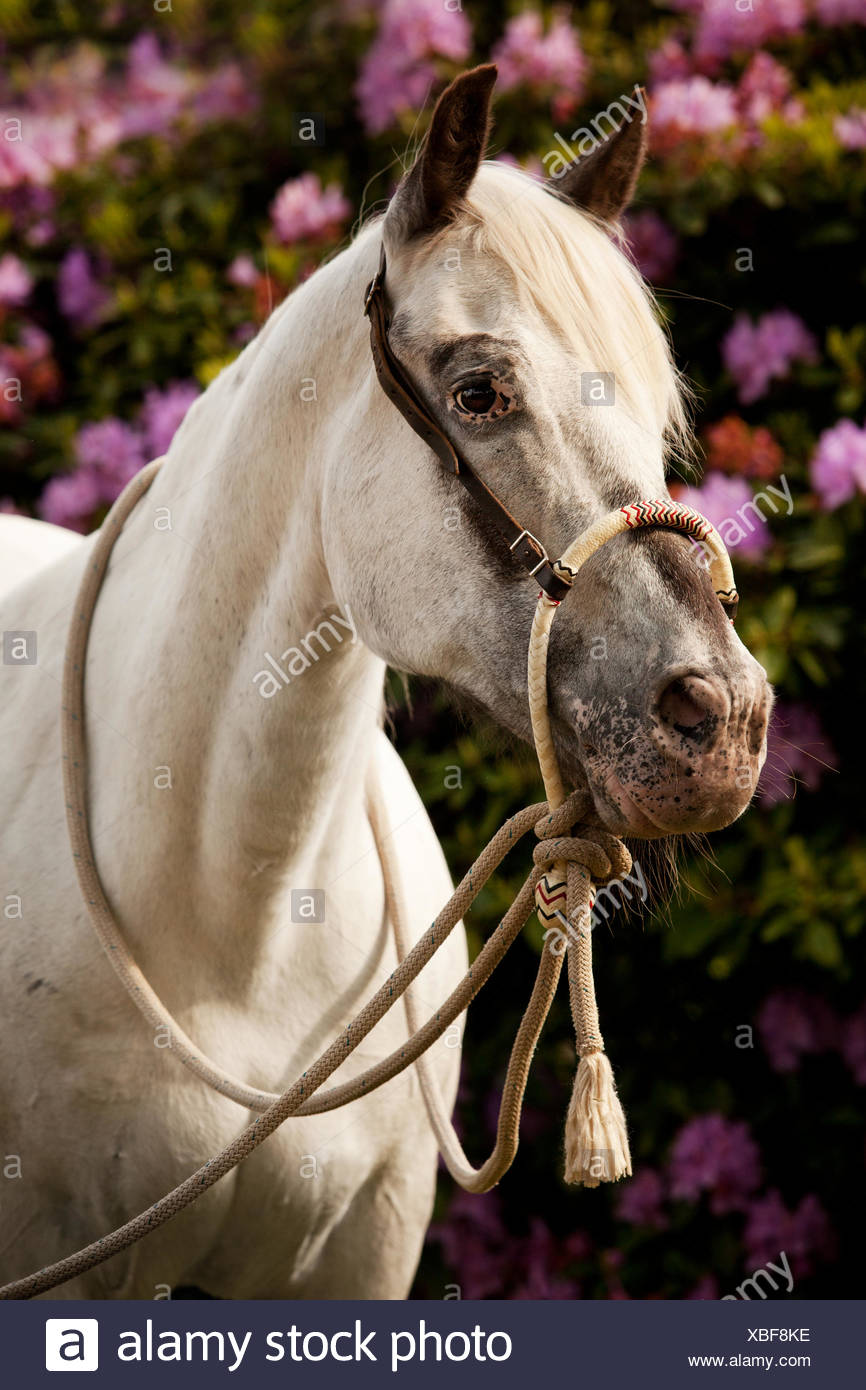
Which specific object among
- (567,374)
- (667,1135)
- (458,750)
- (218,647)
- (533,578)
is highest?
(567,374)

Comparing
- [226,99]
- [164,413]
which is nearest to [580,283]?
[164,413]

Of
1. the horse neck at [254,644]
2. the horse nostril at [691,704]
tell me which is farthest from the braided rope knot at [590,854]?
the horse neck at [254,644]

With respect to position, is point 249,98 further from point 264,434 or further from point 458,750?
point 264,434

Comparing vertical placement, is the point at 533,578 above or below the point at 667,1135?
above

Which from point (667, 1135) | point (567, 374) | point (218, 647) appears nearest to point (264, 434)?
point (218, 647)

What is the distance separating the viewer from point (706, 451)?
2.97m

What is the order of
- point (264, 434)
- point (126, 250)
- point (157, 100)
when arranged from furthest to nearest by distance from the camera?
point (157, 100) < point (126, 250) < point (264, 434)

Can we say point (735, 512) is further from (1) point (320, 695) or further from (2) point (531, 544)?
(2) point (531, 544)

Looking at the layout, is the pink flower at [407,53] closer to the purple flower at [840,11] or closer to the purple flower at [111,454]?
the purple flower at [840,11]

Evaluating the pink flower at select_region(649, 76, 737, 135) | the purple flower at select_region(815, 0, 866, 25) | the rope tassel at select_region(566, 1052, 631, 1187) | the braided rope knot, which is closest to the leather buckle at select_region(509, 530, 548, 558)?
the braided rope knot

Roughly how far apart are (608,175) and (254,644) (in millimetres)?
701

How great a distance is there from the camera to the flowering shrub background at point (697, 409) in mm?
2740

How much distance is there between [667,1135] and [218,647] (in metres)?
1.89

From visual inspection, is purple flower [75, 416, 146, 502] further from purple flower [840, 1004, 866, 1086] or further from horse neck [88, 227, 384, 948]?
purple flower [840, 1004, 866, 1086]
